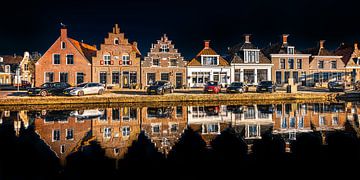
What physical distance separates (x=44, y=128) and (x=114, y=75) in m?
25.7

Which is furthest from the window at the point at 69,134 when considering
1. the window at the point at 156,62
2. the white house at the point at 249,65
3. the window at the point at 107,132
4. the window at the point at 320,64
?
the window at the point at 320,64

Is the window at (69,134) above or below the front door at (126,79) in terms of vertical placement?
below

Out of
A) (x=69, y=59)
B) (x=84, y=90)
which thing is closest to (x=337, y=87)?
(x=84, y=90)

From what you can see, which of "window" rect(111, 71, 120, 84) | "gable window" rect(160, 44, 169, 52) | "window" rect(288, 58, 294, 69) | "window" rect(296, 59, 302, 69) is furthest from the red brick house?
"window" rect(296, 59, 302, 69)

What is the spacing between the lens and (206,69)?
40688mm

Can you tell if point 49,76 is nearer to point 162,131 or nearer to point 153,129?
point 153,129

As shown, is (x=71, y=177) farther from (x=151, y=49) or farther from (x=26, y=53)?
(x=26, y=53)

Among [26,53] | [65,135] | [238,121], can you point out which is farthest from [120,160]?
[26,53]

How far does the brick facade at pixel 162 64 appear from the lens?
3903cm

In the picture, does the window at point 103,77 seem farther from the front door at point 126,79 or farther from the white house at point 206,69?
the white house at point 206,69

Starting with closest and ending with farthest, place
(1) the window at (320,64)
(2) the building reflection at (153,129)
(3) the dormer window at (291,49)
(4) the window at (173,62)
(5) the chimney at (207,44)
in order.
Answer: (2) the building reflection at (153,129) < (4) the window at (173,62) < (5) the chimney at (207,44) < (3) the dormer window at (291,49) < (1) the window at (320,64)

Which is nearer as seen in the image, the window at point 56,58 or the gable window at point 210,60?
the window at point 56,58

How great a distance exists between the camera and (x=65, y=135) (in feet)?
38.0

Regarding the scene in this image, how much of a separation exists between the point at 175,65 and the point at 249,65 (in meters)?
11.7
